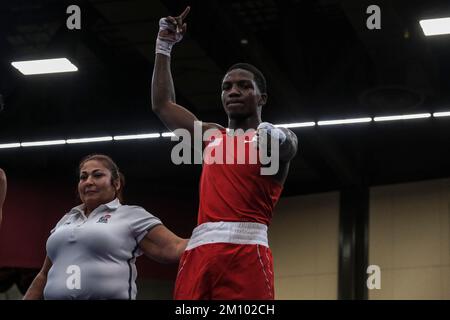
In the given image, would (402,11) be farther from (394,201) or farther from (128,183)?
(128,183)

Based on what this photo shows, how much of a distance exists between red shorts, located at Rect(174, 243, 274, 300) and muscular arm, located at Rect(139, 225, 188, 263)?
31 cm

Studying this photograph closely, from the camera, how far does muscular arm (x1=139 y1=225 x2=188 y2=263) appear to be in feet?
13.9

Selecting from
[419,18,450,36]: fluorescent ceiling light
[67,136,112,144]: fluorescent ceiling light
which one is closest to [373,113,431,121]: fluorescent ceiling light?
[419,18,450,36]: fluorescent ceiling light

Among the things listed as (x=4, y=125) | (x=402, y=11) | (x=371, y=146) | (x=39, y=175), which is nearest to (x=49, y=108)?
(x=4, y=125)

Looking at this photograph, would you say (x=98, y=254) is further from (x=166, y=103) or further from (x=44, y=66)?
(x=44, y=66)

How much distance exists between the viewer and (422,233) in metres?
11.5

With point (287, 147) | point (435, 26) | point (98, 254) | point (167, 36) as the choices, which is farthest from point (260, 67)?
point (287, 147)

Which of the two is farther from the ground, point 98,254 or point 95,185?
point 95,185

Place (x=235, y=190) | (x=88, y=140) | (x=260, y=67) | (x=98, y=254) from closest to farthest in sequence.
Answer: (x=235, y=190) → (x=98, y=254) → (x=260, y=67) → (x=88, y=140)

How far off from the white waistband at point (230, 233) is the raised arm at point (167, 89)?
53cm

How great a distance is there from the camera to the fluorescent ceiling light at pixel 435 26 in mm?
8219

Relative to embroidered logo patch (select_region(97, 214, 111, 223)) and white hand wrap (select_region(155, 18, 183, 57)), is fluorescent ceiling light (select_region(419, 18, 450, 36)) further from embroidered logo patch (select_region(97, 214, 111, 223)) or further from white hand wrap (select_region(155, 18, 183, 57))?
embroidered logo patch (select_region(97, 214, 111, 223))

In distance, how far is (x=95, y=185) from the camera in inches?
177

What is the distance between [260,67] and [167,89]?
4798mm
